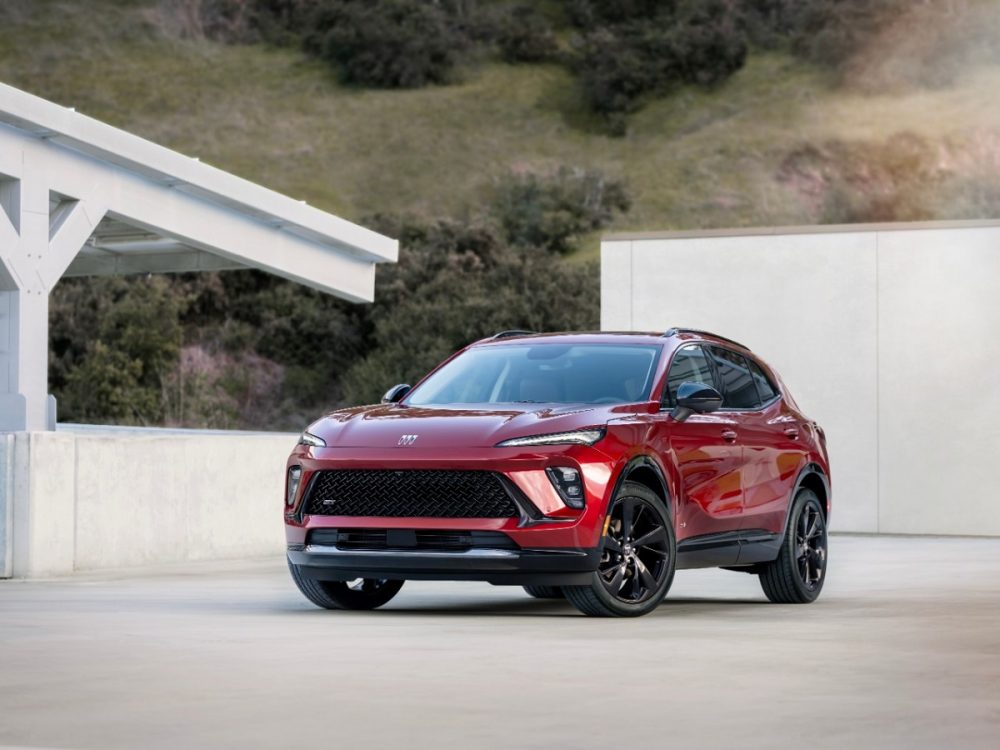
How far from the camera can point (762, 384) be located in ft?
48.9

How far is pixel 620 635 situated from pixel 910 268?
52.8 ft

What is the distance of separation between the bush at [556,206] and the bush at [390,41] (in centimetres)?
1246

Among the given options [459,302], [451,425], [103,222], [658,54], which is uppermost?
[658,54]

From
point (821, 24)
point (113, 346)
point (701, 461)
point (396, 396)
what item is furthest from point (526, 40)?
point (701, 461)

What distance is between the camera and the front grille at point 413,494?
1220 centimetres

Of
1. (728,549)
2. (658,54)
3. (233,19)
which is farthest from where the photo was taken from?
(233,19)

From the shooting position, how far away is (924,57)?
9088 centimetres

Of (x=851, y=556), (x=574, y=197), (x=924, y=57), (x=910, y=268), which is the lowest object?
(x=851, y=556)

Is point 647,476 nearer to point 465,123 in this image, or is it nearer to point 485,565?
point 485,565

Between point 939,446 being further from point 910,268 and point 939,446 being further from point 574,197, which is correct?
point 574,197

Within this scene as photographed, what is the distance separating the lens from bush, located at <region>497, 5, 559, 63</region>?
92938 millimetres

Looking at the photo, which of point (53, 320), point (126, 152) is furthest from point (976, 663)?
point (53, 320)

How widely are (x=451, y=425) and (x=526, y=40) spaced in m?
82.4

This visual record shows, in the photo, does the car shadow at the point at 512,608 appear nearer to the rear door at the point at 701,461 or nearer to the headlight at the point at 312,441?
the rear door at the point at 701,461
